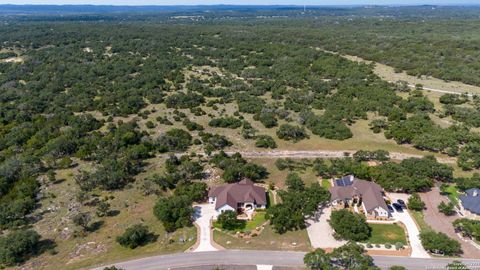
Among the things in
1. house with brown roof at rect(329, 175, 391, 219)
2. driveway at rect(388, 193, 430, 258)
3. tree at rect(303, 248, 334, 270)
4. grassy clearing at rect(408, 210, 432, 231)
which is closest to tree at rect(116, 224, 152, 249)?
tree at rect(303, 248, 334, 270)

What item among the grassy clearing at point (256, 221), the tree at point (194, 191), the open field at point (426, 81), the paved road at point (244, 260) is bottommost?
the paved road at point (244, 260)

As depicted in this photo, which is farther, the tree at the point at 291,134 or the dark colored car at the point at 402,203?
the tree at the point at 291,134

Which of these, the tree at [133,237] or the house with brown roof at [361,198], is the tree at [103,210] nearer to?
the tree at [133,237]

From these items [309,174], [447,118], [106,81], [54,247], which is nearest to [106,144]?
[54,247]

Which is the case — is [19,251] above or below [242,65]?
below

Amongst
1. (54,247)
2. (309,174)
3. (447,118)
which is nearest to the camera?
(54,247)

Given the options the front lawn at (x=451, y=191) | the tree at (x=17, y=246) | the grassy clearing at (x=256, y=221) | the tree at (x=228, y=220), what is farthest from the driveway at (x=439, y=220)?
the tree at (x=17, y=246)

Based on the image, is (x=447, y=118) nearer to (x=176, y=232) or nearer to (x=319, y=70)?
(x=319, y=70)
